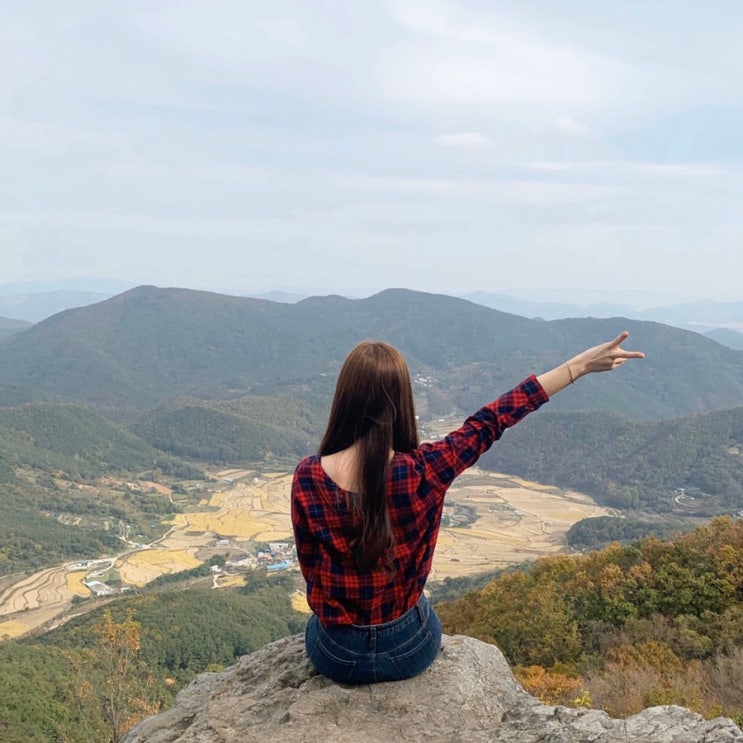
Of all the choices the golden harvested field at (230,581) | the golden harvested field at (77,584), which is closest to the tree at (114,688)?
the golden harvested field at (230,581)

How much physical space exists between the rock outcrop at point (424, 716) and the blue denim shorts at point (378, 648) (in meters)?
0.11

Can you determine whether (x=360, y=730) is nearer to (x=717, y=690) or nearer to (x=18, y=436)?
(x=717, y=690)

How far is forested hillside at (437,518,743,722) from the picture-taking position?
862 centimetres

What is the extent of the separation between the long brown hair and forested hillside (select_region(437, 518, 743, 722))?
4293 mm

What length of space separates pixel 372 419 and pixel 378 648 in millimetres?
1485

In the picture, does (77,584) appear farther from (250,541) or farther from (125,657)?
(125,657)

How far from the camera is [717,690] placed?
8.74 m

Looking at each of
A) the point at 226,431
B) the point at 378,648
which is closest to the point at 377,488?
the point at 378,648

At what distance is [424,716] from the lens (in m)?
3.82

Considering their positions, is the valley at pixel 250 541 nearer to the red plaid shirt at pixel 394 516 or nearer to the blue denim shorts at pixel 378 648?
the blue denim shorts at pixel 378 648

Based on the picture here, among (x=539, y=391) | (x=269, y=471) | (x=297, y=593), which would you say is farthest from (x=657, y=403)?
(x=539, y=391)

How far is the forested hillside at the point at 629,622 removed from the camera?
8617mm

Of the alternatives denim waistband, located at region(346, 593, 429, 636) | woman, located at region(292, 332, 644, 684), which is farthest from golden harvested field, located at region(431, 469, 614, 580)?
woman, located at region(292, 332, 644, 684)

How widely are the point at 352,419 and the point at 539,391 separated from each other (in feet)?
3.47
